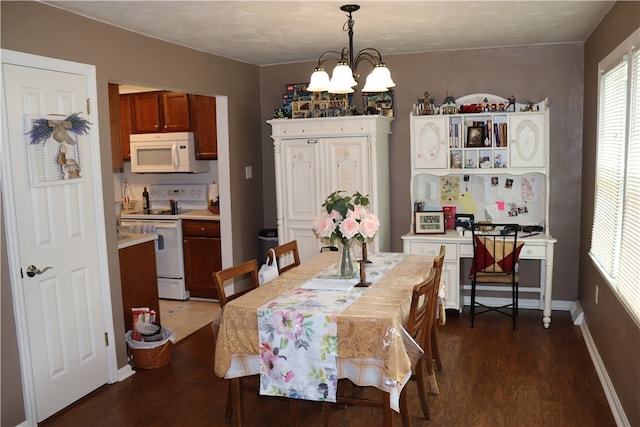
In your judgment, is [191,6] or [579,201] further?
[579,201]

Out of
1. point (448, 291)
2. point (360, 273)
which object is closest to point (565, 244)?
point (448, 291)

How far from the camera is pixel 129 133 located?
242 inches

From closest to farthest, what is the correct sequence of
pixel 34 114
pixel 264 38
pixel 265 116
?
pixel 34 114, pixel 264 38, pixel 265 116

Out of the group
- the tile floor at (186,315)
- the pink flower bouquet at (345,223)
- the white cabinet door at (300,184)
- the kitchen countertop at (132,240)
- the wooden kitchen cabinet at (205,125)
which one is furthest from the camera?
the wooden kitchen cabinet at (205,125)

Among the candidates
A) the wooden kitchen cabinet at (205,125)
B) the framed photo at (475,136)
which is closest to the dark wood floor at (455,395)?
the framed photo at (475,136)

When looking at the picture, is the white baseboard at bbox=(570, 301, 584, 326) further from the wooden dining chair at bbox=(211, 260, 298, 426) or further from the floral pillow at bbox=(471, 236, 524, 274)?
the wooden dining chair at bbox=(211, 260, 298, 426)

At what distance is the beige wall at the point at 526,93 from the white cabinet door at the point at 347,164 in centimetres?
54

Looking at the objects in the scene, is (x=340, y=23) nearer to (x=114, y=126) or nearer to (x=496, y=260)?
(x=114, y=126)

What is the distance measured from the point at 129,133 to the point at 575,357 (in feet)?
15.9

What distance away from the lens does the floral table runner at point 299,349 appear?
8.82ft

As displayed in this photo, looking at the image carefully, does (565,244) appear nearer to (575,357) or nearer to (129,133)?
(575,357)

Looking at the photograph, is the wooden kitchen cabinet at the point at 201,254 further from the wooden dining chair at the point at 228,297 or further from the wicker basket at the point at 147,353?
the wooden dining chair at the point at 228,297

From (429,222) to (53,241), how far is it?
318 centimetres

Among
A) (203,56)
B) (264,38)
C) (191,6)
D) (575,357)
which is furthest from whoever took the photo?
(203,56)
